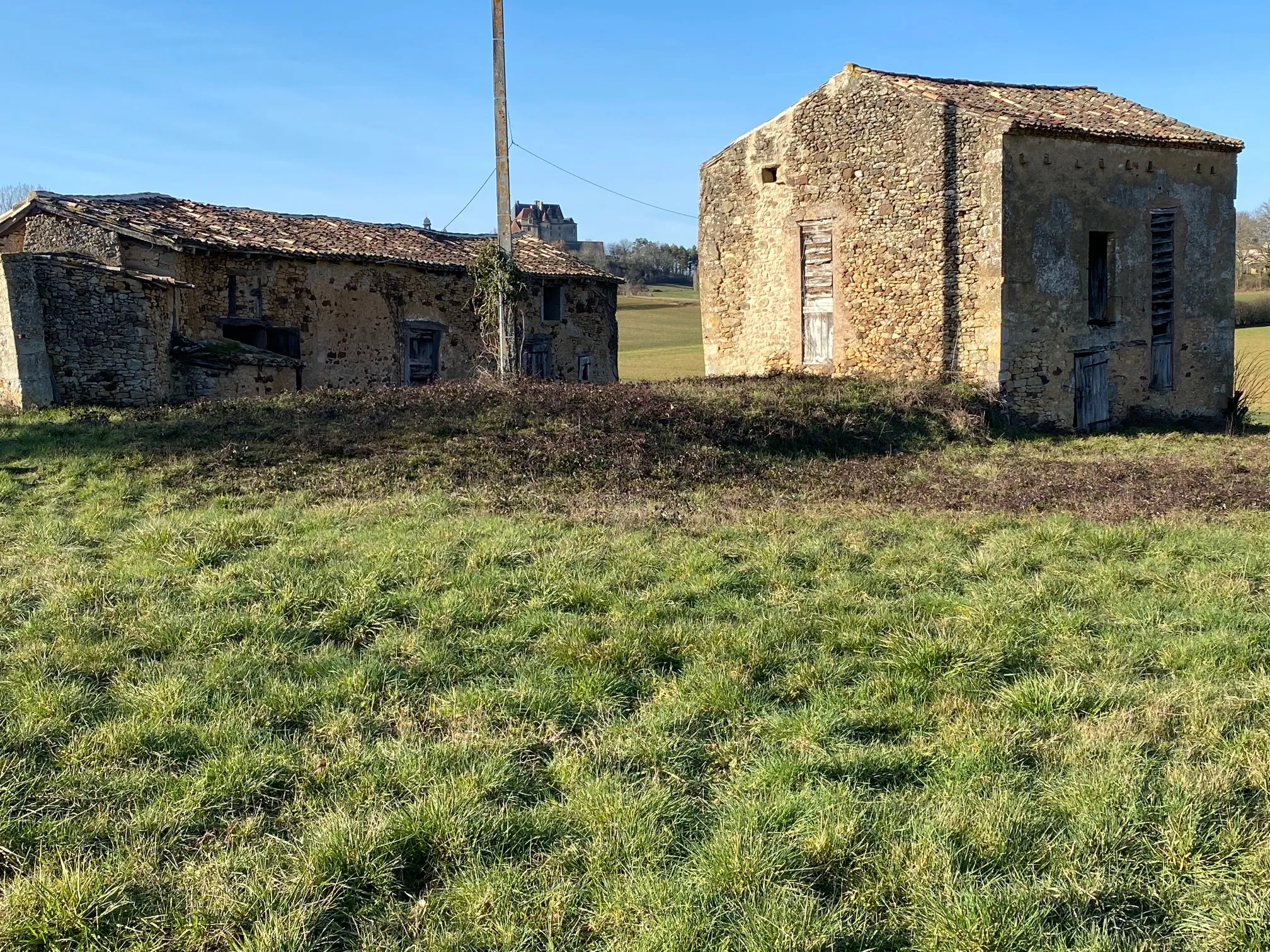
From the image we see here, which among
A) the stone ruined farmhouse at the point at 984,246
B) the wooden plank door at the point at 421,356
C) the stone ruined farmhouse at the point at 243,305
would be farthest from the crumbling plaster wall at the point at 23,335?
the stone ruined farmhouse at the point at 984,246

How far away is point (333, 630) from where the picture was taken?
5375mm

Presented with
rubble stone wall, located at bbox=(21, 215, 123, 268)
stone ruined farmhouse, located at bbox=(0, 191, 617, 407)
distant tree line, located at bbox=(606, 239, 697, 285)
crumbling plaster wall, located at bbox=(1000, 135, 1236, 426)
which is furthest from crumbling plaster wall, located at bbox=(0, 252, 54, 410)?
distant tree line, located at bbox=(606, 239, 697, 285)

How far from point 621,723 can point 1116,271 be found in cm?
1523

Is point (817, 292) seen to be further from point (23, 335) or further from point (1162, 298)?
point (23, 335)

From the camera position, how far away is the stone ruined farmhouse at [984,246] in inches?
588

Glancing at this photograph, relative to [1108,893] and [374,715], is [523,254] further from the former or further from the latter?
[1108,893]

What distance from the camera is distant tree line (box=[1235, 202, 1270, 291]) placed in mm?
49031

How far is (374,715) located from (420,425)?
7.43m

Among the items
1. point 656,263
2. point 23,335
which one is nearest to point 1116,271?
point 23,335

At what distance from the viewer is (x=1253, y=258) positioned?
166 ft

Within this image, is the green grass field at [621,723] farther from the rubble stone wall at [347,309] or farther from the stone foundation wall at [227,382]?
the rubble stone wall at [347,309]

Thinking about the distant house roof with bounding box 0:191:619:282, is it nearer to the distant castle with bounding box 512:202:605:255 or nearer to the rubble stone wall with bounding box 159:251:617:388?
the rubble stone wall with bounding box 159:251:617:388

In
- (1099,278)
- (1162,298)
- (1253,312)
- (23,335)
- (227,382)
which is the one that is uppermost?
(1253,312)

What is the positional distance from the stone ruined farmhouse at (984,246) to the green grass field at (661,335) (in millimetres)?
12836
